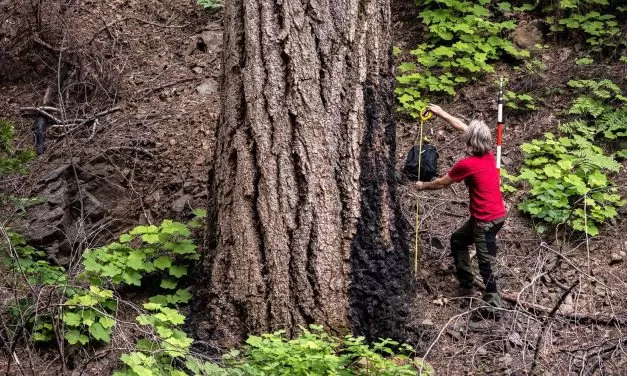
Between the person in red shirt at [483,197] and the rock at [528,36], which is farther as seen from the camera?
the rock at [528,36]

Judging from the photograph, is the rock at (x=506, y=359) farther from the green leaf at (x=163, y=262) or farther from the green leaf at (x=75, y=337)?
the green leaf at (x=75, y=337)

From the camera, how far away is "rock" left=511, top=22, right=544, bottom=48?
29.6 feet

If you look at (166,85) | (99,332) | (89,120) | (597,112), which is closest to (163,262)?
(99,332)

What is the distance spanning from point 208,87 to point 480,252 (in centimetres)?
384

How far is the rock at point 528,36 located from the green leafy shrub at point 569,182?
196 centimetres

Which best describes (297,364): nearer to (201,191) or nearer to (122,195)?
(201,191)

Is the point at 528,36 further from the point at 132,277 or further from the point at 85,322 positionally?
the point at 85,322

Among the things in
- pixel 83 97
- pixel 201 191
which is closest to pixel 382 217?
pixel 201 191

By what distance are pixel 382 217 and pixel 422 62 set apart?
4.00 m

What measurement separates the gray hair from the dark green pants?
59 cm

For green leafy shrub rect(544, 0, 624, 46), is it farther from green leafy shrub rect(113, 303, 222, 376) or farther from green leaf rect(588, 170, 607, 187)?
green leafy shrub rect(113, 303, 222, 376)

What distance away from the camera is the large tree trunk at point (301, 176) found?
4957 mm

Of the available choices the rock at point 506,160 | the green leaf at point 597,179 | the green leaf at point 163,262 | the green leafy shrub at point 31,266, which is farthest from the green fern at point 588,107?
the green leafy shrub at point 31,266

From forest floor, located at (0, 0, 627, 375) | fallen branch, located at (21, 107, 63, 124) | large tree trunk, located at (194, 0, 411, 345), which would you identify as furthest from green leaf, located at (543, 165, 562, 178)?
fallen branch, located at (21, 107, 63, 124)
